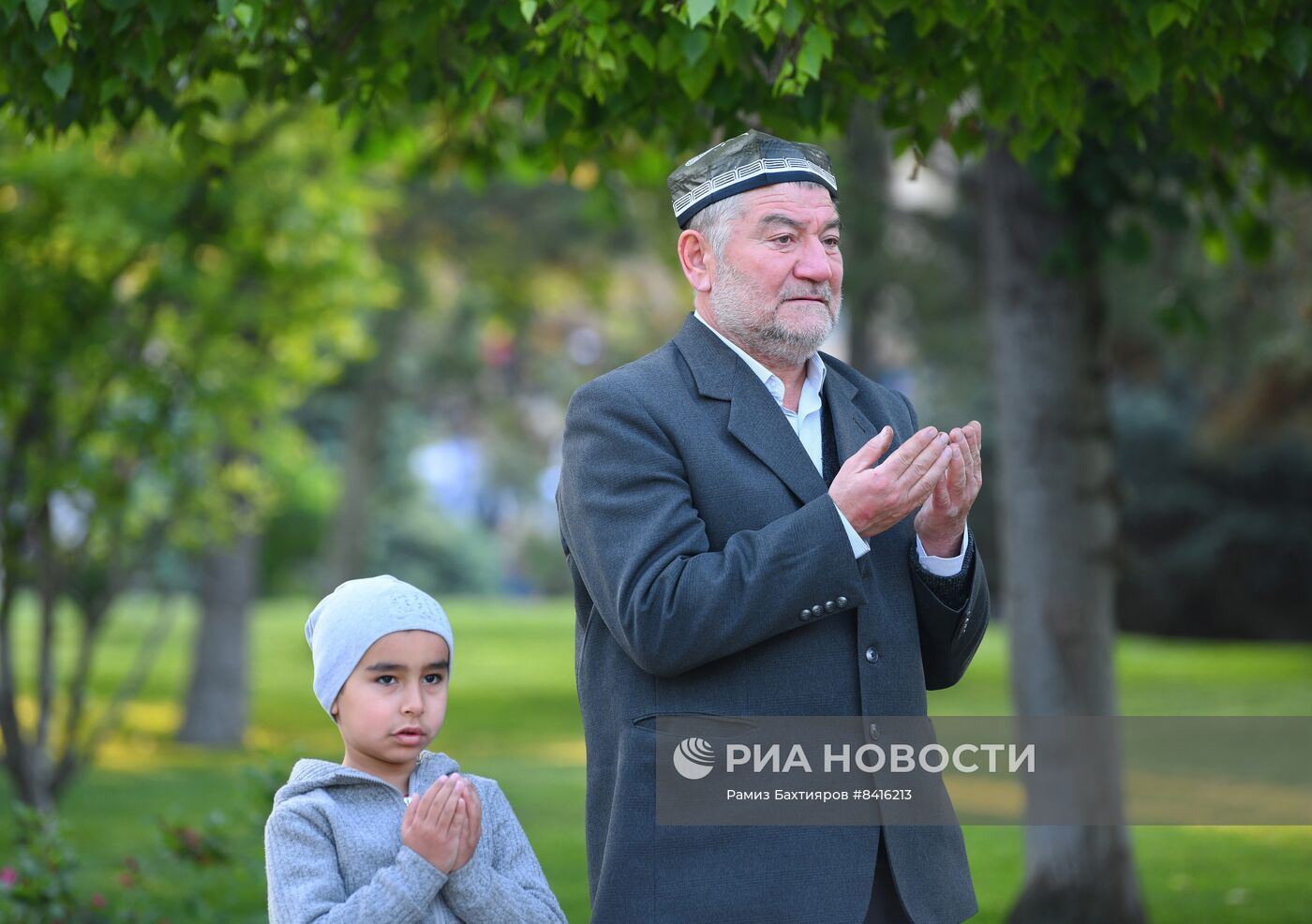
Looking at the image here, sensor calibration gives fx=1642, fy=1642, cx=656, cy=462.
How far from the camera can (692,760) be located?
9.96ft

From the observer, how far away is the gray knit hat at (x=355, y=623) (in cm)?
290

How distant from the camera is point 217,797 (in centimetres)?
1248

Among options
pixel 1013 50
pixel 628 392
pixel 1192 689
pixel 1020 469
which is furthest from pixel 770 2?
pixel 1192 689

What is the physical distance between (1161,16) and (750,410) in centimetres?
140

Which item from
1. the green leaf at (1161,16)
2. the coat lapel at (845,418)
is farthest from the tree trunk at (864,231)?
the coat lapel at (845,418)

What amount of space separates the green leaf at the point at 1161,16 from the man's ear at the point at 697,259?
4.01 ft

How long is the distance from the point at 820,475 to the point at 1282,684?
17580 mm

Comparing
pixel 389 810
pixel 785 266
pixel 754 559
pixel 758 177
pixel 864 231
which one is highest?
pixel 864 231

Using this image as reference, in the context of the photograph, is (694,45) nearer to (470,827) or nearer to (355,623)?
(355,623)

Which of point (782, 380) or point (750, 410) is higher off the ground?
point (782, 380)

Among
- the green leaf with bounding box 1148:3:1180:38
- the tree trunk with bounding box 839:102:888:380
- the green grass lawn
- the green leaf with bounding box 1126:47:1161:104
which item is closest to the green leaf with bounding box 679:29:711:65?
the green leaf with bounding box 1148:3:1180:38

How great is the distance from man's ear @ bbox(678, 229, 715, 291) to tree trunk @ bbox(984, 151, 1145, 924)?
4032 millimetres

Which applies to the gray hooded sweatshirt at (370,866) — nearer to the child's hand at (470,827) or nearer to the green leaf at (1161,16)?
the child's hand at (470,827)

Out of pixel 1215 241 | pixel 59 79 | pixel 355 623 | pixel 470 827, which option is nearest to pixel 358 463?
pixel 1215 241
